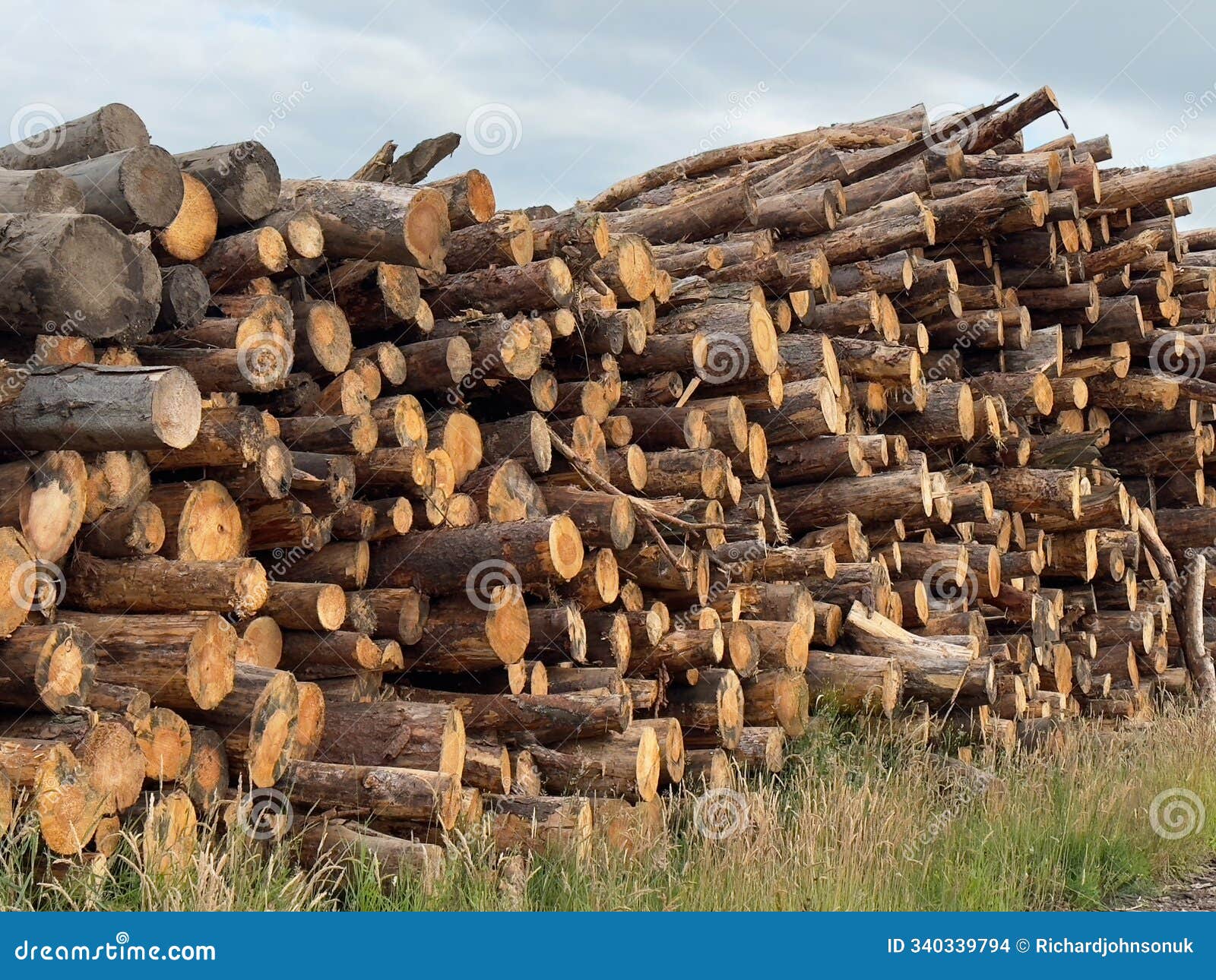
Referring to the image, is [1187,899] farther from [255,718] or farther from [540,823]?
[255,718]

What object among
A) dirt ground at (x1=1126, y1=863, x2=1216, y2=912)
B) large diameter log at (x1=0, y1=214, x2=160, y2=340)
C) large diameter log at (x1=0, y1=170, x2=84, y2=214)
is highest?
large diameter log at (x1=0, y1=170, x2=84, y2=214)

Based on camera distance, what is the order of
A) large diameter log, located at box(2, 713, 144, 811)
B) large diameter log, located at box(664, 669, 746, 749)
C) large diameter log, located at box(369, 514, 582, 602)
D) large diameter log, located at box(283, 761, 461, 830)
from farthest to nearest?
large diameter log, located at box(664, 669, 746, 749)
large diameter log, located at box(369, 514, 582, 602)
large diameter log, located at box(283, 761, 461, 830)
large diameter log, located at box(2, 713, 144, 811)

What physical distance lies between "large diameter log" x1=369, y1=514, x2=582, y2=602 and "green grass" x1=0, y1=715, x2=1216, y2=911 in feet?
3.77

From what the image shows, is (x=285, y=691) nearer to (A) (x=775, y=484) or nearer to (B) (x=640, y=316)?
(B) (x=640, y=316)

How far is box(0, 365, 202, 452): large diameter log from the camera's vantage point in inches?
151

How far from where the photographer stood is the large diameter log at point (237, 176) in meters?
4.80

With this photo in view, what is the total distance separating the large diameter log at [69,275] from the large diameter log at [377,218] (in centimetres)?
113

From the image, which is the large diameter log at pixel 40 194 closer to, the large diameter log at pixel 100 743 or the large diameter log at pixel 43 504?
the large diameter log at pixel 43 504

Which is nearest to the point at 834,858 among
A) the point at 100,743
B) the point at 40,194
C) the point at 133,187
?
the point at 100,743

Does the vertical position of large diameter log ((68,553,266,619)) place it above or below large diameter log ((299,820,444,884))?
above

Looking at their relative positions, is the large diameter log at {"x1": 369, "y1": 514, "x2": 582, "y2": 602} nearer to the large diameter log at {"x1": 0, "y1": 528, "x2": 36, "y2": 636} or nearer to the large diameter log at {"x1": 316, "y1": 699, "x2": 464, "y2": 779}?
the large diameter log at {"x1": 316, "y1": 699, "x2": 464, "y2": 779}

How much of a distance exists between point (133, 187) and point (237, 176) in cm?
57

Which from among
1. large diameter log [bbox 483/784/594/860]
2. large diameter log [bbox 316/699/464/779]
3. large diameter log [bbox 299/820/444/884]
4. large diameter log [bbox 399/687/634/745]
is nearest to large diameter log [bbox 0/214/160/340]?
large diameter log [bbox 316/699/464/779]

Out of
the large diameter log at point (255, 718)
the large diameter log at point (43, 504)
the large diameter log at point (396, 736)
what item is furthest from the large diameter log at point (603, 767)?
the large diameter log at point (43, 504)
